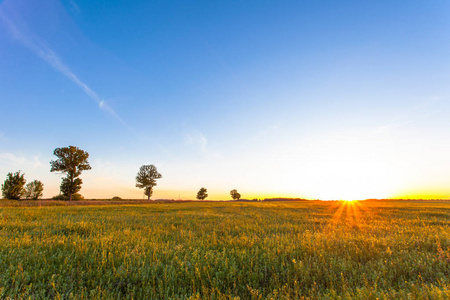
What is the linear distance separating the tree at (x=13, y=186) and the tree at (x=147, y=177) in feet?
116

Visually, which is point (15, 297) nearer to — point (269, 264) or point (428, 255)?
point (269, 264)

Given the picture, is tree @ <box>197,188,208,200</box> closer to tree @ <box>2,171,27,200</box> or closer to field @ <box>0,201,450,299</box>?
tree @ <box>2,171,27,200</box>

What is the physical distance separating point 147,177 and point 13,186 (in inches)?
1578

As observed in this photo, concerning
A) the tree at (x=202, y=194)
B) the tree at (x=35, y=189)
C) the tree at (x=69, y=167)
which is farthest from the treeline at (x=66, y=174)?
the tree at (x=202, y=194)

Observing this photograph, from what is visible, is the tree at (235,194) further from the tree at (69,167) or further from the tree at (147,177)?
Answer: the tree at (69,167)

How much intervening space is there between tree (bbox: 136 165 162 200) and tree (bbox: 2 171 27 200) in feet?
116

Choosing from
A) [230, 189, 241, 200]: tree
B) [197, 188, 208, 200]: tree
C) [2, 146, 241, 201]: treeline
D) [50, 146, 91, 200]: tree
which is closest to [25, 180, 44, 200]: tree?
[2, 146, 241, 201]: treeline

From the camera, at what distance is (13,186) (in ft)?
208

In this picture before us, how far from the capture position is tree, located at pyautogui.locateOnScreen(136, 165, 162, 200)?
251 feet

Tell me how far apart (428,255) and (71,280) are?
24.0ft

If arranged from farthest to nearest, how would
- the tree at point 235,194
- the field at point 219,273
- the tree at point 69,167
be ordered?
the tree at point 235,194
the tree at point 69,167
the field at point 219,273

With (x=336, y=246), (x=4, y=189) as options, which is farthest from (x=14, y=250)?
(x=4, y=189)

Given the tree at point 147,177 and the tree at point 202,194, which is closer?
the tree at point 147,177

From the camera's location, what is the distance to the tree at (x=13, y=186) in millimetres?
63175
